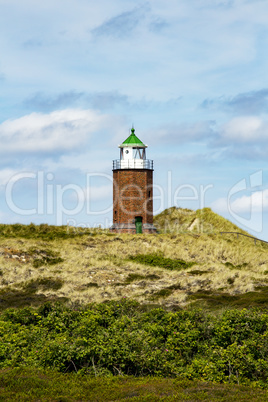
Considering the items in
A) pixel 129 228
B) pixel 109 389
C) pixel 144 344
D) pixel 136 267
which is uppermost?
pixel 129 228

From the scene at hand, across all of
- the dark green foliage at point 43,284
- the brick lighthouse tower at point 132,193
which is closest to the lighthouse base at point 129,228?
the brick lighthouse tower at point 132,193

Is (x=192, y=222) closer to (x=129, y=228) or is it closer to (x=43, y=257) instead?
(x=129, y=228)

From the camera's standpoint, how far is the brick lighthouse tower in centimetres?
4672

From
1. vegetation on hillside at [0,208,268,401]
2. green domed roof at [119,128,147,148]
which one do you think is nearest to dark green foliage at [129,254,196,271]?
vegetation on hillside at [0,208,268,401]

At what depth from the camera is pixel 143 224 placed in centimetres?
4706

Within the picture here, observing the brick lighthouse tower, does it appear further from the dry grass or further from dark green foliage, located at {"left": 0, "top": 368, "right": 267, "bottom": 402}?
dark green foliage, located at {"left": 0, "top": 368, "right": 267, "bottom": 402}

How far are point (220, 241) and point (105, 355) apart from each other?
3248cm

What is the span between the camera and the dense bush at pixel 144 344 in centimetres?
1356

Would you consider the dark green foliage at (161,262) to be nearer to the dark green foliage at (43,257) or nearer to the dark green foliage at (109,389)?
the dark green foliage at (43,257)

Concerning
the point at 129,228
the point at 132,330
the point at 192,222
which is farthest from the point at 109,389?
the point at 192,222

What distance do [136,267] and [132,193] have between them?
12.1 meters

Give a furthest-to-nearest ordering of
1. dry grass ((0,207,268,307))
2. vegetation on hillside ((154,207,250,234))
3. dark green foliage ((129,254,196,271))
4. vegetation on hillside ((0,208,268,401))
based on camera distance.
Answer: vegetation on hillside ((154,207,250,234)) < dark green foliage ((129,254,196,271)) < dry grass ((0,207,268,307)) < vegetation on hillside ((0,208,268,401))

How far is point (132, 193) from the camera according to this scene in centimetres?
4684

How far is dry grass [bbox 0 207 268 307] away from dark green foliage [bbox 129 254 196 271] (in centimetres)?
103
